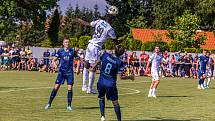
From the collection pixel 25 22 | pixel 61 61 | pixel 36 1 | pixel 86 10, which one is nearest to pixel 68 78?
pixel 61 61

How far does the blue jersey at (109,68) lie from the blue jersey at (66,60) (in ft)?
10.4

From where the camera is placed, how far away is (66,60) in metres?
16.0

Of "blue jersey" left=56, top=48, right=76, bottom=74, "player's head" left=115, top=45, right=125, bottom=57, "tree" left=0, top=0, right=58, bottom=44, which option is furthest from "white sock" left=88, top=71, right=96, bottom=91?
"tree" left=0, top=0, right=58, bottom=44

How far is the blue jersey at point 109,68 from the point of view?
12695 millimetres

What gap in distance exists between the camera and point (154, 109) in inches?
652

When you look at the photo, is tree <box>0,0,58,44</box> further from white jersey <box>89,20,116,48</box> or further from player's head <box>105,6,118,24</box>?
player's head <box>105,6,118,24</box>

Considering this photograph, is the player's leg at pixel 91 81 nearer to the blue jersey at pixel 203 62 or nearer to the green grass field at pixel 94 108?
the green grass field at pixel 94 108

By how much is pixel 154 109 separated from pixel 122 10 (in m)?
83.3

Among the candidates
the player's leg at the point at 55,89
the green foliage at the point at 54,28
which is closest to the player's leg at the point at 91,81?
the player's leg at the point at 55,89

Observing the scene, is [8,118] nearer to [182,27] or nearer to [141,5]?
[182,27]

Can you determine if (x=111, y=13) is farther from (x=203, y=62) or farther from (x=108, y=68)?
(x=203, y=62)

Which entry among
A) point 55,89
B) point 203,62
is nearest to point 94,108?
point 55,89

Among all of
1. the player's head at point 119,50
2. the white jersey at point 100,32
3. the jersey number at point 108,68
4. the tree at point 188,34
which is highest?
the tree at point 188,34

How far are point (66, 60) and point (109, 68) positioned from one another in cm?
350
